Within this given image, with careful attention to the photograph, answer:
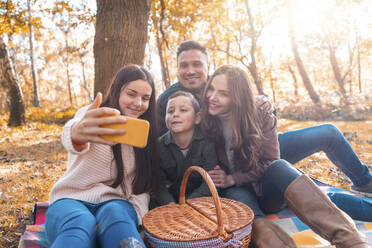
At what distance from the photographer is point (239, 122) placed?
2.38 metres

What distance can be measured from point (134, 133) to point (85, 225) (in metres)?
0.60

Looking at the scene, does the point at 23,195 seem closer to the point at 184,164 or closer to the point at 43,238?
the point at 43,238

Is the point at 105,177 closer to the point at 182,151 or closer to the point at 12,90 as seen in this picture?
the point at 182,151

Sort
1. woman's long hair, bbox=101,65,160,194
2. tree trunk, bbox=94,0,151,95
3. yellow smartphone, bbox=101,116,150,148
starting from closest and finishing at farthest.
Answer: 1. yellow smartphone, bbox=101,116,150,148
2. woman's long hair, bbox=101,65,160,194
3. tree trunk, bbox=94,0,151,95

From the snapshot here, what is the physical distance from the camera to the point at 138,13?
157 inches

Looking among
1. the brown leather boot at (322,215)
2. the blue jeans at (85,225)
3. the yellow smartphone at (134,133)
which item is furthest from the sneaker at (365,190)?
the yellow smartphone at (134,133)

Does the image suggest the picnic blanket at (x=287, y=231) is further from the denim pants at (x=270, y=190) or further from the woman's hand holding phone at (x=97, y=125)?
the woman's hand holding phone at (x=97, y=125)

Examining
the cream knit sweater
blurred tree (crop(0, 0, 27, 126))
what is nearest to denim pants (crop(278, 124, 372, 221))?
the cream knit sweater

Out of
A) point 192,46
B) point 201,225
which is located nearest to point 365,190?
point 201,225

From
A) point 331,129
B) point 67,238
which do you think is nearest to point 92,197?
point 67,238

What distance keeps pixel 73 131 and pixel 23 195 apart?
2129 millimetres

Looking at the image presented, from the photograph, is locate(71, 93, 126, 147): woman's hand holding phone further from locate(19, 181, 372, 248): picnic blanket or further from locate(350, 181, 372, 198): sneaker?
locate(350, 181, 372, 198): sneaker

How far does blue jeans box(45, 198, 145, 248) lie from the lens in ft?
4.82

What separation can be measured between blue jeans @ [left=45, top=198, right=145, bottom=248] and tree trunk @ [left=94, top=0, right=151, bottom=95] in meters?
2.51
